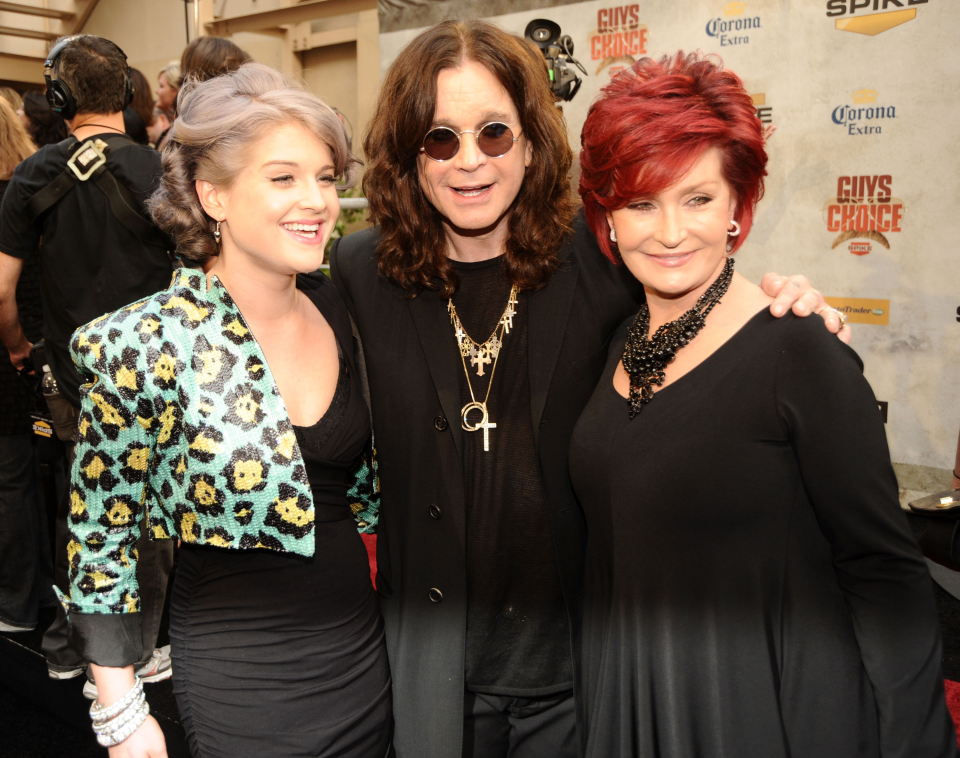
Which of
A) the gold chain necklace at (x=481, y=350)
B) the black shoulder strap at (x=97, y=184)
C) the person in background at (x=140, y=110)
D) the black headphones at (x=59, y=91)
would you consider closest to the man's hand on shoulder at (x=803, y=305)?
the gold chain necklace at (x=481, y=350)

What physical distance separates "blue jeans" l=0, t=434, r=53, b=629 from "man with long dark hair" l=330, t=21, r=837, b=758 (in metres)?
2.38

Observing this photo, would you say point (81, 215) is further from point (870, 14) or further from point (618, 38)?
point (870, 14)

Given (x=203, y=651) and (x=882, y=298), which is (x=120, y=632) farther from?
(x=882, y=298)

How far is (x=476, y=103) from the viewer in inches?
67.9

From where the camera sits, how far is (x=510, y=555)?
1.73 meters

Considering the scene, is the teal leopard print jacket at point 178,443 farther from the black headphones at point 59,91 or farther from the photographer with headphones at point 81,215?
the black headphones at point 59,91

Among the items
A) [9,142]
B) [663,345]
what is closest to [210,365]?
[663,345]

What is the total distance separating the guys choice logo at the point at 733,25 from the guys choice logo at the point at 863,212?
1.04 m

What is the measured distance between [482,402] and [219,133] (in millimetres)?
755

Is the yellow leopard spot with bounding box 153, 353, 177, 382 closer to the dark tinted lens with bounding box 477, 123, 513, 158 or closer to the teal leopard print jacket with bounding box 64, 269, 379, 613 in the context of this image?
the teal leopard print jacket with bounding box 64, 269, 379, 613

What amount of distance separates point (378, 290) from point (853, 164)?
12.4 feet

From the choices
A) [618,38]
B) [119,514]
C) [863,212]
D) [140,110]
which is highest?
[618,38]

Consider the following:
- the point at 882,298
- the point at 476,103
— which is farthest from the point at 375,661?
the point at 882,298

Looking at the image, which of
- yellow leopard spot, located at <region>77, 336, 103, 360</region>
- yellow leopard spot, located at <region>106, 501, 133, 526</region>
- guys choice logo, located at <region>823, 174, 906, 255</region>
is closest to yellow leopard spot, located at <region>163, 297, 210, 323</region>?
yellow leopard spot, located at <region>77, 336, 103, 360</region>
